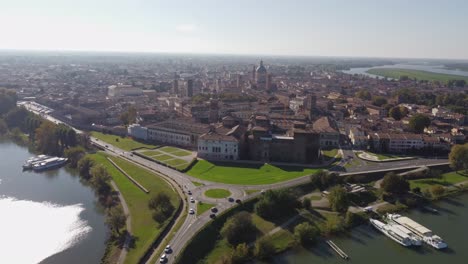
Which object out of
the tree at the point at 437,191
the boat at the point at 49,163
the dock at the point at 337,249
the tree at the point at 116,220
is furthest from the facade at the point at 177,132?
the tree at the point at 437,191

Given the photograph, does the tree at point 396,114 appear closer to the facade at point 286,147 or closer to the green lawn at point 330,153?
the green lawn at point 330,153

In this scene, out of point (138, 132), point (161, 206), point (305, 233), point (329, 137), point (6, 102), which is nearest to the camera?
point (305, 233)

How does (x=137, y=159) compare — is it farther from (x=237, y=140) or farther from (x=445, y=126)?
(x=445, y=126)

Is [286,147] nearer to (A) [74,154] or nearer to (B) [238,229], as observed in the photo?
(B) [238,229]

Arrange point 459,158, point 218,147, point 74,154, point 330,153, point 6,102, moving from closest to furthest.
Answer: point 459,158
point 218,147
point 74,154
point 330,153
point 6,102

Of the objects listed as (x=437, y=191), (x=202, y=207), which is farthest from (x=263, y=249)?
(x=437, y=191)

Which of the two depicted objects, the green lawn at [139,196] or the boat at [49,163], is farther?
the boat at [49,163]

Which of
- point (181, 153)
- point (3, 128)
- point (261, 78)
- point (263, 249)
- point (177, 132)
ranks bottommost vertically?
point (3, 128)

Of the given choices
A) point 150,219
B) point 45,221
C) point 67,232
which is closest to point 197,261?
point 150,219
